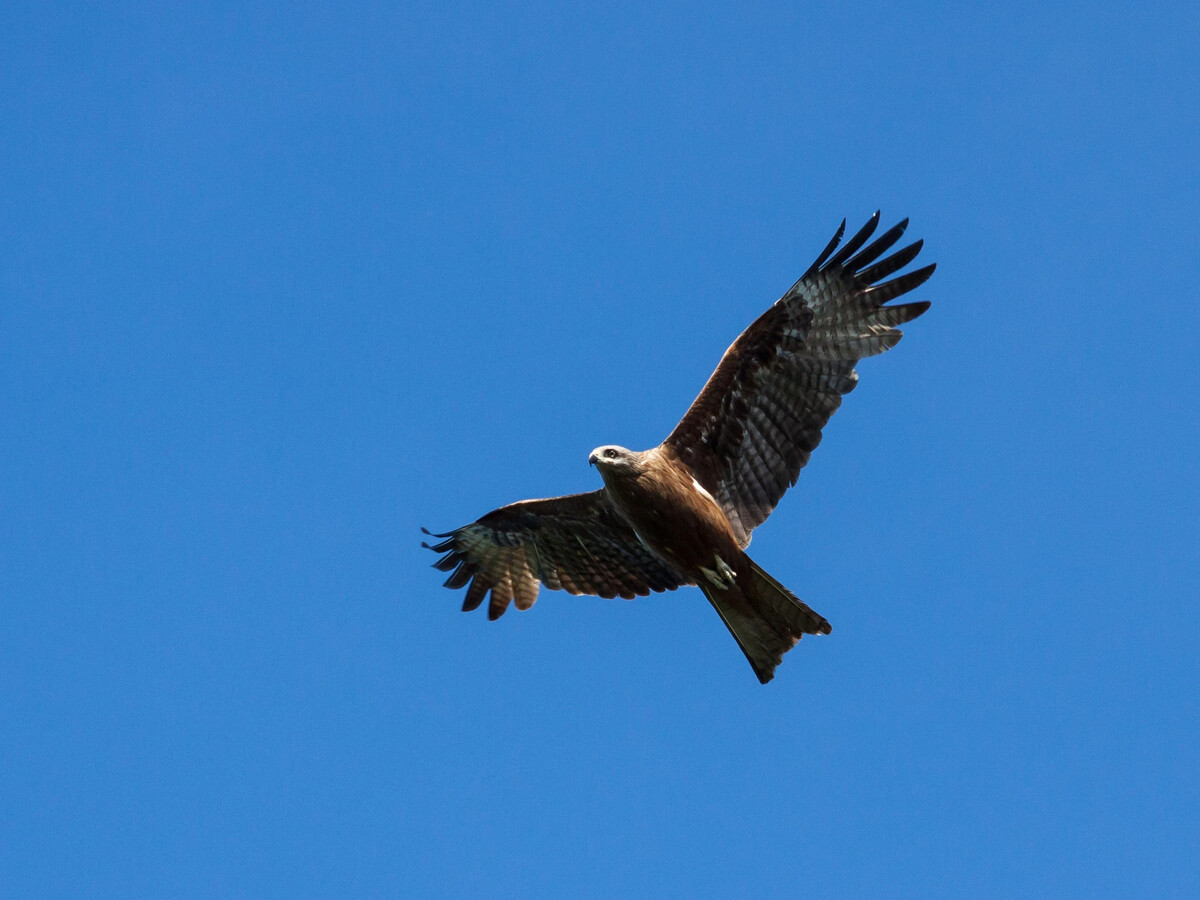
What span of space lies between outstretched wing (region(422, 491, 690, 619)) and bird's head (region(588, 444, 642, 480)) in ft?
3.44

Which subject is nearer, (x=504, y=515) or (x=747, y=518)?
(x=747, y=518)

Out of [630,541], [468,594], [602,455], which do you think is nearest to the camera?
[602,455]

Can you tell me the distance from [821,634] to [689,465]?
5.84ft

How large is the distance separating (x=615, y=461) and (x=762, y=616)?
1.75m

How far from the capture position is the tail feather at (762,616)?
9.95 m

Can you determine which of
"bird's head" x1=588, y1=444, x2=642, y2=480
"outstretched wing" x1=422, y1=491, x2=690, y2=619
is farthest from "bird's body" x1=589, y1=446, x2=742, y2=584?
"outstretched wing" x1=422, y1=491, x2=690, y2=619

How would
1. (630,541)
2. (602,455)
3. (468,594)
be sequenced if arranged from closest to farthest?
(602,455) → (630,541) → (468,594)

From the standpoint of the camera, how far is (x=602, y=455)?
10023 mm

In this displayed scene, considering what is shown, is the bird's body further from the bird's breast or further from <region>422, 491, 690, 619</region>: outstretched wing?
<region>422, 491, 690, 619</region>: outstretched wing

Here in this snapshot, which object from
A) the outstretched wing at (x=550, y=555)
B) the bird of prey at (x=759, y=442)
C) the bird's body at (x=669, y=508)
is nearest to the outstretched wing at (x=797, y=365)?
the bird of prey at (x=759, y=442)

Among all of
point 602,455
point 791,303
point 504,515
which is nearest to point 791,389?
point 791,303

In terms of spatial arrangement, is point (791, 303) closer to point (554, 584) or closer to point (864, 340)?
point (864, 340)

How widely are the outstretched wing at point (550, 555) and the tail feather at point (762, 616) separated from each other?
1007 mm

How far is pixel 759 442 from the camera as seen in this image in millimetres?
10609
